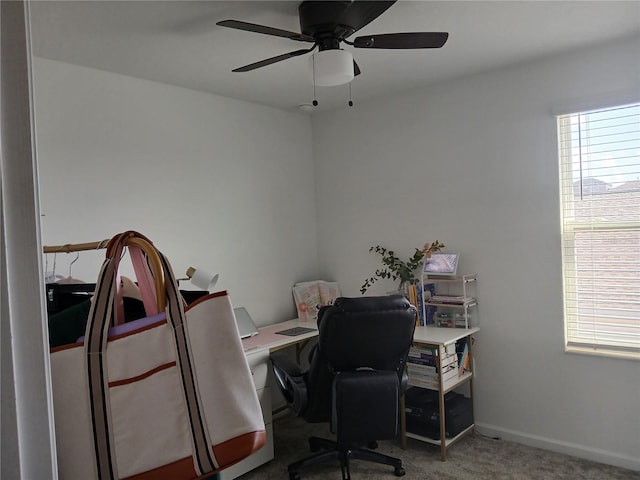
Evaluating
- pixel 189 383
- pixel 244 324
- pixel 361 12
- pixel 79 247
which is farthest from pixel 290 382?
pixel 189 383

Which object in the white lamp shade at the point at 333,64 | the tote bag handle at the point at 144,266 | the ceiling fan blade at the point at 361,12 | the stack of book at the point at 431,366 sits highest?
the ceiling fan blade at the point at 361,12

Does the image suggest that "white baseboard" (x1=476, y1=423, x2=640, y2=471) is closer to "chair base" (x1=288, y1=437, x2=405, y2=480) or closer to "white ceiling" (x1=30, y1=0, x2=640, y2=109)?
"chair base" (x1=288, y1=437, x2=405, y2=480)

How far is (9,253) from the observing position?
1.98 feet

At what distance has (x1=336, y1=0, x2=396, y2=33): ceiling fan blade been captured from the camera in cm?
187

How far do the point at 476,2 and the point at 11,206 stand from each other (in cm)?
215

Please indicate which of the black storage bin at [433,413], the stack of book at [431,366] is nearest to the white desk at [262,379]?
the stack of book at [431,366]

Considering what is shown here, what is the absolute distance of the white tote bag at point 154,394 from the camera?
2.41ft

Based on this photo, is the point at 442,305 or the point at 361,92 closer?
the point at 442,305

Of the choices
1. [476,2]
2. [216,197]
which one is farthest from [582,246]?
[216,197]

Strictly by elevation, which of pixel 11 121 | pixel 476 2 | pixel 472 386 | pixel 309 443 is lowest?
pixel 309 443

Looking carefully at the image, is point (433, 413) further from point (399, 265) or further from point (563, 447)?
point (399, 265)

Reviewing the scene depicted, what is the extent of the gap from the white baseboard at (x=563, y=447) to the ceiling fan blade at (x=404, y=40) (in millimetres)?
2505

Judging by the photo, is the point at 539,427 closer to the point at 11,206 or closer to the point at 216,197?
the point at 216,197

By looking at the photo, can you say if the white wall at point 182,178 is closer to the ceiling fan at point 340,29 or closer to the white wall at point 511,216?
the white wall at point 511,216
